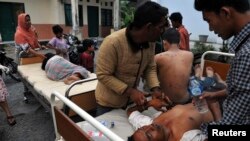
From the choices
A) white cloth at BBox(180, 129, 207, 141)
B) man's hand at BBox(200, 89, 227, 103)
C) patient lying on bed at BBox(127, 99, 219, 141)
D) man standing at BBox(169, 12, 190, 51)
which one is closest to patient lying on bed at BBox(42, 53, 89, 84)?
man standing at BBox(169, 12, 190, 51)

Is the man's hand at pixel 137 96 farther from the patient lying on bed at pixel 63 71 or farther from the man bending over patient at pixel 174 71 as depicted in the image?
the patient lying on bed at pixel 63 71

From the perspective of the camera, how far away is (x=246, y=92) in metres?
1.04

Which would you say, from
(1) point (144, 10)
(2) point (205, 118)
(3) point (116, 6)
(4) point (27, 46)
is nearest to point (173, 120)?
(2) point (205, 118)

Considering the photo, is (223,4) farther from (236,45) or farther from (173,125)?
(173,125)

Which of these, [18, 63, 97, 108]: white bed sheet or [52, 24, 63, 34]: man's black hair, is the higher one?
[52, 24, 63, 34]: man's black hair

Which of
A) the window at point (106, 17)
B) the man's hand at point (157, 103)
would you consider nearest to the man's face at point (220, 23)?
the man's hand at point (157, 103)

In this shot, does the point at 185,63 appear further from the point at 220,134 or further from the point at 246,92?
the point at 246,92

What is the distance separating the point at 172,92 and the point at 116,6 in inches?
534

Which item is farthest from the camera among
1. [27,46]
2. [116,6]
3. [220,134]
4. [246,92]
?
[116,6]

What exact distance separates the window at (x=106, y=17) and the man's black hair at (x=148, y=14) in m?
15.4

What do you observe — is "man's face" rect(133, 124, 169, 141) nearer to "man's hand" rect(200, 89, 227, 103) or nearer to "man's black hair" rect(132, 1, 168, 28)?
"man's hand" rect(200, 89, 227, 103)

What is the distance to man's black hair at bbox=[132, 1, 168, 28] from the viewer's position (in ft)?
5.84

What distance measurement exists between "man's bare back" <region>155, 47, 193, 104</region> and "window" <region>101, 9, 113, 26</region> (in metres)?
14.7

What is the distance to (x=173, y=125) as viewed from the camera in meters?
1.85
